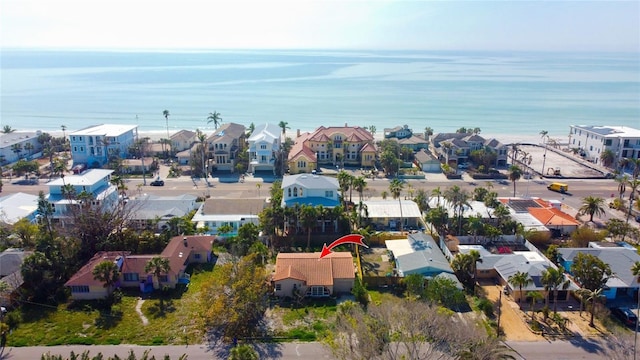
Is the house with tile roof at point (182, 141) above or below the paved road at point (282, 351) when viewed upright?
above

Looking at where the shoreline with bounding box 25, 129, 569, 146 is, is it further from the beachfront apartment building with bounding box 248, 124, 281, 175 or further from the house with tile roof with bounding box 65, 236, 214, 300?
the house with tile roof with bounding box 65, 236, 214, 300

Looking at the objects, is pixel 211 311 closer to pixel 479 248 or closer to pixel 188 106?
pixel 479 248

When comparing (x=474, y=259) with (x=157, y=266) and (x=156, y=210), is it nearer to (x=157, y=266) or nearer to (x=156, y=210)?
(x=157, y=266)

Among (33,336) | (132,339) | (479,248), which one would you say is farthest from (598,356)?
(33,336)

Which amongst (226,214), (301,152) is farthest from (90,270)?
(301,152)

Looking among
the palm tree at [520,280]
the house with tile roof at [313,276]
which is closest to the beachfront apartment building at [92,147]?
the house with tile roof at [313,276]

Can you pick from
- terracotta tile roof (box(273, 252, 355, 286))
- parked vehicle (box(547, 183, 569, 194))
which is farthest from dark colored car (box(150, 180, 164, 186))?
parked vehicle (box(547, 183, 569, 194))

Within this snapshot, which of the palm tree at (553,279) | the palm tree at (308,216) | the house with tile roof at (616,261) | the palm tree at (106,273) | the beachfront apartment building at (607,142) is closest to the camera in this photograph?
the palm tree at (553,279)

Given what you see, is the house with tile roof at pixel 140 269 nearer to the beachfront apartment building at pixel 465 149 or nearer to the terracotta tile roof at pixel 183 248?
the terracotta tile roof at pixel 183 248
